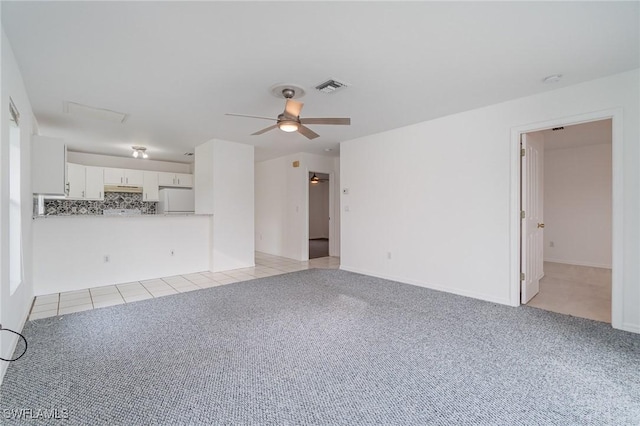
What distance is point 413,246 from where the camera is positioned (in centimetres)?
429

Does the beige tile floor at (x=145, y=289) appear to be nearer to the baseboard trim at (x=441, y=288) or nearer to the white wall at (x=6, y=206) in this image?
the white wall at (x=6, y=206)

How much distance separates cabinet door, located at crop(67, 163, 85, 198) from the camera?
5.71 m

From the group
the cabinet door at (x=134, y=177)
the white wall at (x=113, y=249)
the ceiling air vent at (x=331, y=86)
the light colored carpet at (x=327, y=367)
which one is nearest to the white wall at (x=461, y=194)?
the light colored carpet at (x=327, y=367)

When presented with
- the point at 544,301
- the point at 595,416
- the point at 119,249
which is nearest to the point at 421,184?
the point at 544,301

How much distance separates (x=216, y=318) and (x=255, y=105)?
8.03 feet

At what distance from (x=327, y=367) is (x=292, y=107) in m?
2.30

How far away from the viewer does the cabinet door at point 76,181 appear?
5715 mm

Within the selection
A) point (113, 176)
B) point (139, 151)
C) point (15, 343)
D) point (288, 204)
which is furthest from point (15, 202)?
point (288, 204)

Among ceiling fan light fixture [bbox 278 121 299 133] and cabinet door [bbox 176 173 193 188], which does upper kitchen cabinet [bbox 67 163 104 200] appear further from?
ceiling fan light fixture [bbox 278 121 299 133]

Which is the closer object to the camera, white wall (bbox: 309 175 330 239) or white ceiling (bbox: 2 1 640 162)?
white ceiling (bbox: 2 1 640 162)

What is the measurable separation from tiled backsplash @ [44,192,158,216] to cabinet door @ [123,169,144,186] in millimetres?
452

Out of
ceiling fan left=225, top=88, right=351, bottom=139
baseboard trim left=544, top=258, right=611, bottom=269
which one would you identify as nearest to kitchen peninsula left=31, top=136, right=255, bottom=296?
ceiling fan left=225, top=88, right=351, bottom=139

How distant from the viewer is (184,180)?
7.15 metres

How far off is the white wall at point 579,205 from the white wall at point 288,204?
463cm
